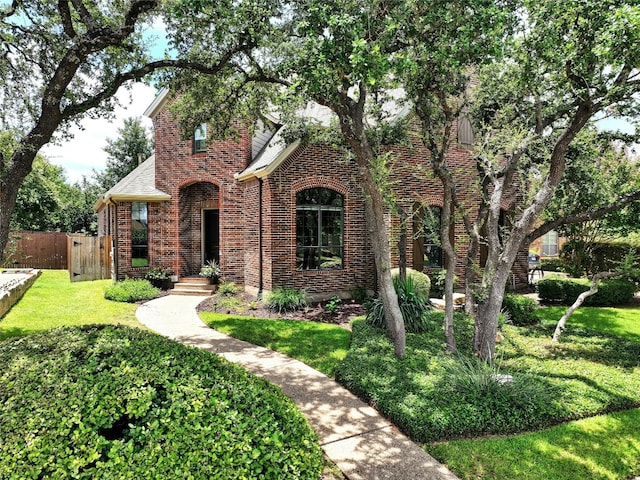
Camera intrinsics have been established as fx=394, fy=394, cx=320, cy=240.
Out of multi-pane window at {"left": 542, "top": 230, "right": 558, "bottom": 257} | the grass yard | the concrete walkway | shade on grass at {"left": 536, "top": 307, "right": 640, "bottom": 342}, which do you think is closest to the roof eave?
the grass yard

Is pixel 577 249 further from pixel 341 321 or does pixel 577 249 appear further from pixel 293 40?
pixel 293 40

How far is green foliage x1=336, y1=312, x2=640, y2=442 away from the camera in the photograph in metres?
4.55

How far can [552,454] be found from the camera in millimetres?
4047

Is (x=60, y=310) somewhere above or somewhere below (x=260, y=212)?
below

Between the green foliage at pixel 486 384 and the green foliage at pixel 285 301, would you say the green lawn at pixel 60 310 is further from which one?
the green foliage at pixel 486 384

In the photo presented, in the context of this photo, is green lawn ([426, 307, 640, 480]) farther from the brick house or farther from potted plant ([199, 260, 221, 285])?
potted plant ([199, 260, 221, 285])

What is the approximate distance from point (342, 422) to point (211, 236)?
37.2 ft

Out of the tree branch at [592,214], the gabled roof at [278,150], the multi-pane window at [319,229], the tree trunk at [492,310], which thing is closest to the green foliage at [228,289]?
the multi-pane window at [319,229]

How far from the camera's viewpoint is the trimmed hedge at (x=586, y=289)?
11945 millimetres

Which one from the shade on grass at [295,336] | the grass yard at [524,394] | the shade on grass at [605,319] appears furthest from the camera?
the shade on grass at [605,319]

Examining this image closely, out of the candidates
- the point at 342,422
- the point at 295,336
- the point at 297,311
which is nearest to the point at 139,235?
the point at 297,311

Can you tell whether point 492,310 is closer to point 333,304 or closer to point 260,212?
point 333,304

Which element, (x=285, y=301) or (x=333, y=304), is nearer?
(x=285, y=301)

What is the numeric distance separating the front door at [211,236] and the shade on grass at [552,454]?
11957mm
